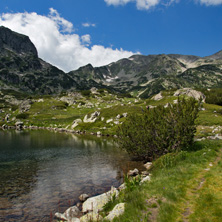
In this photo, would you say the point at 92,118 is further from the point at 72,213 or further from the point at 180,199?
the point at 180,199

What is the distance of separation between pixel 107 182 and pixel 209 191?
17.1 metres

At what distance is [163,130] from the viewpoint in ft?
96.2

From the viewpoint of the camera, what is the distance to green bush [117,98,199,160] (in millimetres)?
27562

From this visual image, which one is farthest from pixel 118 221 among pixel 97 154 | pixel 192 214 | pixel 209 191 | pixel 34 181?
pixel 97 154

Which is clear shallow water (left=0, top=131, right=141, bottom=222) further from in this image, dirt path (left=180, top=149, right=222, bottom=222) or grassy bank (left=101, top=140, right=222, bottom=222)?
dirt path (left=180, top=149, right=222, bottom=222)

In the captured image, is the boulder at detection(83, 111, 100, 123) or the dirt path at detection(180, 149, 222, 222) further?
the boulder at detection(83, 111, 100, 123)

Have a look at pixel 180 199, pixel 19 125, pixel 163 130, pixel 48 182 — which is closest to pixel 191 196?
pixel 180 199

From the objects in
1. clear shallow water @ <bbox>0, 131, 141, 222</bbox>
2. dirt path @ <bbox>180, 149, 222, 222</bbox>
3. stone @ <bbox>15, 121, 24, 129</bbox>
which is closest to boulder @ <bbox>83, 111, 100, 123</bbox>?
stone @ <bbox>15, 121, 24, 129</bbox>

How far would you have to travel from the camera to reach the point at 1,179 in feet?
90.1

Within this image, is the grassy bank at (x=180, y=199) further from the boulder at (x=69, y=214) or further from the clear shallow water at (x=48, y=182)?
the clear shallow water at (x=48, y=182)

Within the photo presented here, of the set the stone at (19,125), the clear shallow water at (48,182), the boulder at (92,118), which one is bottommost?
the stone at (19,125)

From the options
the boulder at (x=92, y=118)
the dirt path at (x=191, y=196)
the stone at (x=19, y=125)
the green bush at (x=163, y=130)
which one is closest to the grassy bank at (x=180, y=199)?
the dirt path at (x=191, y=196)

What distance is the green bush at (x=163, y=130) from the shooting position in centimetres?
2756

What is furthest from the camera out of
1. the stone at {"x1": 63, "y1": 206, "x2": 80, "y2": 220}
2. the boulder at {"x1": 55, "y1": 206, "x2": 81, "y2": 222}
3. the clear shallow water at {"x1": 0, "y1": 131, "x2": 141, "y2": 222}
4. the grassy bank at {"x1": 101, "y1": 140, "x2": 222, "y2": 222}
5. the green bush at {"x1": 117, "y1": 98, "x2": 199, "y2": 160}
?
the green bush at {"x1": 117, "y1": 98, "x2": 199, "y2": 160}
